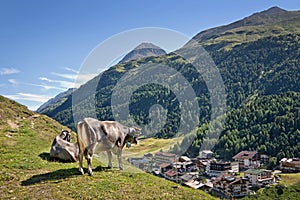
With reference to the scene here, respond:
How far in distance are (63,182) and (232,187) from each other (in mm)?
90623

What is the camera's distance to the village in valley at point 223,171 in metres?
100

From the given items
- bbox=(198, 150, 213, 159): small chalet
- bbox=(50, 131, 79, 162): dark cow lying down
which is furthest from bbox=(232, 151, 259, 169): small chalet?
bbox=(50, 131, 79, 162): dark cow lying down

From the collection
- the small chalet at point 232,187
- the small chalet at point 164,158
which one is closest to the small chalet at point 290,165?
the small chalet at point 232,187

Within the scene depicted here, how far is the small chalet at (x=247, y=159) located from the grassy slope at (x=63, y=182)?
134 m

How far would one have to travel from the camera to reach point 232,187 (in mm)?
98000

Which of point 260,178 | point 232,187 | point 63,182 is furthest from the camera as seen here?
point 260,178

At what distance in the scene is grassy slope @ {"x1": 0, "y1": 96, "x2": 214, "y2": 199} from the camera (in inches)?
586

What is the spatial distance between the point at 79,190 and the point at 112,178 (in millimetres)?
2570

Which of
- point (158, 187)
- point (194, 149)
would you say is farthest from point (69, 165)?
point (194, 149)

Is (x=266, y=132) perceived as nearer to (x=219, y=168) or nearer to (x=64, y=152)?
(x=219, y=168)

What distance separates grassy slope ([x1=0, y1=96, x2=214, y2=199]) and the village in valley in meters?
66.5

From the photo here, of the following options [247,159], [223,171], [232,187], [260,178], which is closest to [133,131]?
[232,187]

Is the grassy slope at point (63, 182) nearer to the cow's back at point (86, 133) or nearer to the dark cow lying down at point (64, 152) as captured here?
the dark cow lying down at point (64, 152)

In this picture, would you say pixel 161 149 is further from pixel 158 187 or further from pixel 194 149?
pixel 158 187
